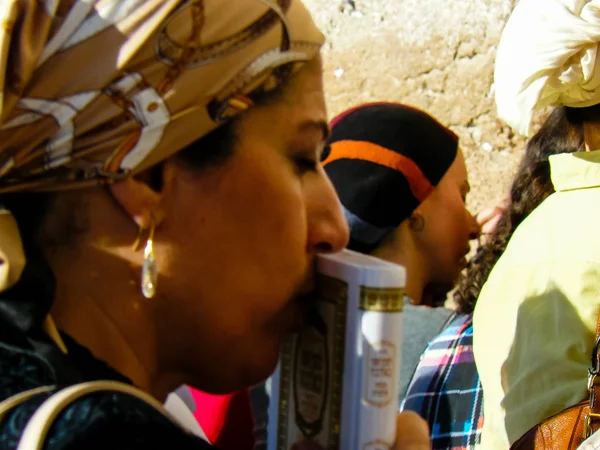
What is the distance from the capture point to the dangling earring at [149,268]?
0.89m

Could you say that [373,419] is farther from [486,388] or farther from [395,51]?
[395,51]

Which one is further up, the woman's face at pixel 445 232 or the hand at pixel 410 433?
the hand at pixel 410 433

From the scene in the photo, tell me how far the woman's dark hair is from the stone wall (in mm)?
1006

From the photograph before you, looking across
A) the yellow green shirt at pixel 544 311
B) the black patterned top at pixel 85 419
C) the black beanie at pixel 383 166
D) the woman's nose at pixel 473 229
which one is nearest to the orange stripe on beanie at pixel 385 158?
the black beanie at pixel 383 166

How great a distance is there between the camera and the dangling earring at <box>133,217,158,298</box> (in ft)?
2.93

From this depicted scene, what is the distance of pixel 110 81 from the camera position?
2.81ft

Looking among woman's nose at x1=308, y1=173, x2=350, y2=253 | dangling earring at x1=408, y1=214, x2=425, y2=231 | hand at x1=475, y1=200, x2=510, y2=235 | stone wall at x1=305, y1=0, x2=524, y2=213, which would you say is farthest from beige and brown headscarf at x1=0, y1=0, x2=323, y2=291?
stone wall at x1=305, y1=0, x2=524, y2=213

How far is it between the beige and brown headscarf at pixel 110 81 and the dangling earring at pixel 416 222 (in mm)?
1436

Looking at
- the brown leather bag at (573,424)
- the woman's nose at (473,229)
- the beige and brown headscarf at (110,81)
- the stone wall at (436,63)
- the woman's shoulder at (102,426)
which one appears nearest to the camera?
the woman's shoulder at (102,426)

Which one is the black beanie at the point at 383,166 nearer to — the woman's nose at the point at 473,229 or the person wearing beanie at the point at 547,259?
the woman's nose at the point at 473,229

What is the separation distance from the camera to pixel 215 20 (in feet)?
2.88

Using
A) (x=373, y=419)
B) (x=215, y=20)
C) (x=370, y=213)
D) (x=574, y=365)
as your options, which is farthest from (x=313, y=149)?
(x=370, y=213)

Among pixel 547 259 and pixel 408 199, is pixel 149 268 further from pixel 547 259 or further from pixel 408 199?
pixel 408 199

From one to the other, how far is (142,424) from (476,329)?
1.08 m
